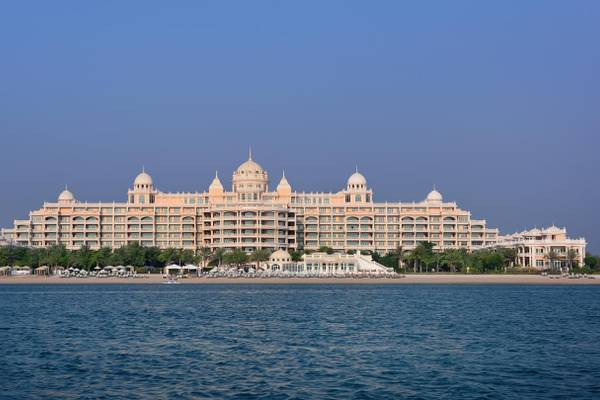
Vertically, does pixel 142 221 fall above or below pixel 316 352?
above

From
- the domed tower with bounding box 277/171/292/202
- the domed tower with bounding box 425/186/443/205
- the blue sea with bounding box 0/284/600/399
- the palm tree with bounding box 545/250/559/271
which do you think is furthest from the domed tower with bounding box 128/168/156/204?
the blue sea with bounding box 0/284/600/399

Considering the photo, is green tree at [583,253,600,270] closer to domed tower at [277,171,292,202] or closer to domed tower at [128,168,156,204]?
domed tower at [277,171,292,202]

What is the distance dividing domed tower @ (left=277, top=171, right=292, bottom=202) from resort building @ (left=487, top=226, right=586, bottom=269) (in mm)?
39697

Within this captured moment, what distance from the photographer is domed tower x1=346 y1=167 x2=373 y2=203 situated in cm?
17700

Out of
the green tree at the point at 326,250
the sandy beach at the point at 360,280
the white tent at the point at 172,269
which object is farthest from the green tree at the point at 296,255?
the white tent at the point at 172,269

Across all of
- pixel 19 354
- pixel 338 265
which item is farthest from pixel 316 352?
pixel 338 265

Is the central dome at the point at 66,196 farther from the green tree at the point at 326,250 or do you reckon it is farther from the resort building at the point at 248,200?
the green tree at the point at 326,250

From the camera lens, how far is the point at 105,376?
113ft

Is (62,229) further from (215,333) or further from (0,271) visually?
(215,333)

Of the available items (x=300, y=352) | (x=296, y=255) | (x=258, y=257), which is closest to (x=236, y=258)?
(x=258, y=257)

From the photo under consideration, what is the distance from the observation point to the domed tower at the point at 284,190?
17525 centimetres

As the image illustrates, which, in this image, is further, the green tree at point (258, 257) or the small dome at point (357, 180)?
the small dome at point (357, 180)

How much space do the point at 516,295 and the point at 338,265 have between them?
48.6 meters

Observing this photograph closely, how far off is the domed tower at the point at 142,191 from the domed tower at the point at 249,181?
56.5 ft
